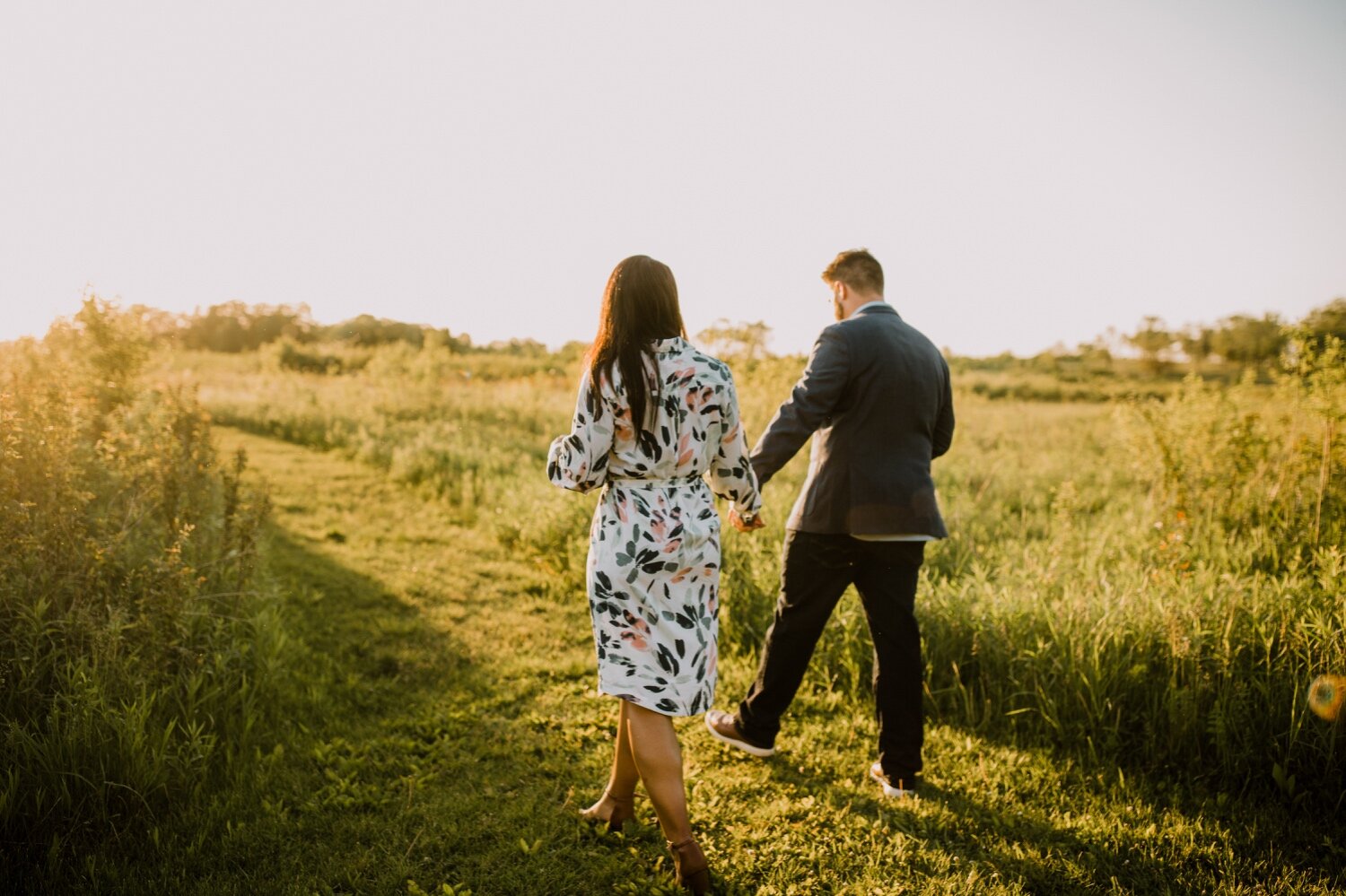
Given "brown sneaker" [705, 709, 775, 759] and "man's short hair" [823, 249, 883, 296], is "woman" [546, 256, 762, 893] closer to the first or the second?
"brown sneaker" [705, 709, 775, 759]

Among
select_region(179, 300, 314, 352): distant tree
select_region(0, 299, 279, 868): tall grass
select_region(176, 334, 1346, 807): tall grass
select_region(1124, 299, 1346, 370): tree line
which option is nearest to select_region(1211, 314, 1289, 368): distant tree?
select_region(1124, 299, 1346, 370): tree line

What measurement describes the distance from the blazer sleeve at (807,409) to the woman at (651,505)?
0.66 m

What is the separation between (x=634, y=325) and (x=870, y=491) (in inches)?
56.1

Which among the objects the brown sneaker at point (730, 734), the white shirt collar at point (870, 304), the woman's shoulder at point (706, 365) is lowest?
the brown sneaker at point (730, 734)

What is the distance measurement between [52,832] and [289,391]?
60.8 ft

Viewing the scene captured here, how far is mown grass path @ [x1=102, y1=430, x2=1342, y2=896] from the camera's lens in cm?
279

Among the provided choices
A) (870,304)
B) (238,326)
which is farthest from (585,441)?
(238,326)

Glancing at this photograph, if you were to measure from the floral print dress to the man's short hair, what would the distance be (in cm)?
124

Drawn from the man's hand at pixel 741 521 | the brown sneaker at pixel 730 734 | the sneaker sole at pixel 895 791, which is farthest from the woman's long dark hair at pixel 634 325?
the sneaker sole at pixel 895 791

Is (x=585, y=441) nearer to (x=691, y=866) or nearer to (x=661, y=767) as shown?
(x=661, y=767)

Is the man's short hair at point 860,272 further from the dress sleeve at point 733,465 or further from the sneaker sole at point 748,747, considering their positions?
the sneaker sole at point 748,747

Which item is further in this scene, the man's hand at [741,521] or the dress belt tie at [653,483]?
the man's hand at [741,521]

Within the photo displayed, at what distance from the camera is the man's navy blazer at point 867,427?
Answer: 331 cm

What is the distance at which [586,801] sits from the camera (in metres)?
3.33
